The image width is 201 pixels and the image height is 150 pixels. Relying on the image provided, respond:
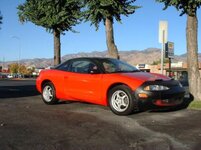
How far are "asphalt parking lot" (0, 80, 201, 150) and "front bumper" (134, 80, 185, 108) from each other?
26 cm

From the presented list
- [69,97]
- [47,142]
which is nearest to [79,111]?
[69,97]

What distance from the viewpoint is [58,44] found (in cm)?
1948

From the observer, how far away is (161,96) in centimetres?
894

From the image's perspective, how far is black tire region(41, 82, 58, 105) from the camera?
36.0 feet

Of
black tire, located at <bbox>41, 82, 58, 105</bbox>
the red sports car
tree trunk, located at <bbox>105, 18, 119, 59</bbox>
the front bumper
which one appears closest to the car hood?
the red sports car

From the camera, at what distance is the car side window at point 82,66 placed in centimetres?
1003

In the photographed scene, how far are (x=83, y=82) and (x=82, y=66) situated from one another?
561 mm

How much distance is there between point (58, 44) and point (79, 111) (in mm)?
10329

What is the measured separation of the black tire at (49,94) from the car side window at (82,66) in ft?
2.95

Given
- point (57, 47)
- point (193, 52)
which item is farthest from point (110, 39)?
point (57, 47)

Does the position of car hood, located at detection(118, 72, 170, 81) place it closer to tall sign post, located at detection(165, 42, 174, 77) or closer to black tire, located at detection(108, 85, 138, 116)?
black tire, located at detection(108, 85, 138, 116)

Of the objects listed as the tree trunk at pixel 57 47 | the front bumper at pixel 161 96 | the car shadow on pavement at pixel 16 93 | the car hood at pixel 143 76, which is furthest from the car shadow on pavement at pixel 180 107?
the tree trunk at pixel 57 47

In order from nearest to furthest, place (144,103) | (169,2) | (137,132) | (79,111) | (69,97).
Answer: (137,132), (144,103), (79,111), (69,97), (169,2)

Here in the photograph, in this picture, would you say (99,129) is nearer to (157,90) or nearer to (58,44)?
(157,90)
